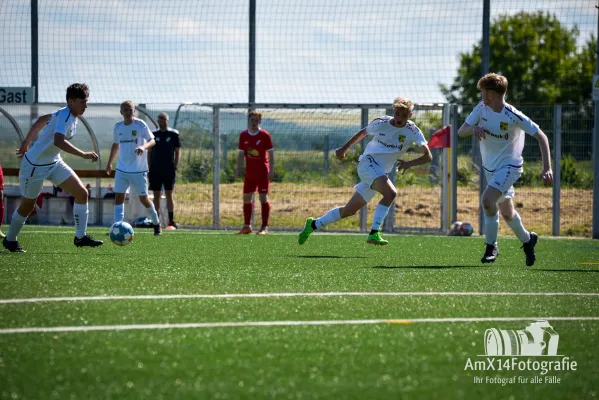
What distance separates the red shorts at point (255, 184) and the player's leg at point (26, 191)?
6.23m

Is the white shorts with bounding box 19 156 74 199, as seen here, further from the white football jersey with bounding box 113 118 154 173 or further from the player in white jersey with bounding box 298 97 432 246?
the white football jersey with bounding box 113 118 154 173

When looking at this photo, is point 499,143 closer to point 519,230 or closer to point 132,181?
point 519,230

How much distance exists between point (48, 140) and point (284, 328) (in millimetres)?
5792

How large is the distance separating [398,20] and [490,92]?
8.04 metres

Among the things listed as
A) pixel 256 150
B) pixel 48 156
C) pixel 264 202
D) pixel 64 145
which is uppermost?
pixel 64 145

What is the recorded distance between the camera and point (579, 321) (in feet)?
18.6

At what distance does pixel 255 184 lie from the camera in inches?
643

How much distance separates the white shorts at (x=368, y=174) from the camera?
11617 mm

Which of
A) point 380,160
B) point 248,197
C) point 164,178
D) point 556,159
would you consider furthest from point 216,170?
point 380,160

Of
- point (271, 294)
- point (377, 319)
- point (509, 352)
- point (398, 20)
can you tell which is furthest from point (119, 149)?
point (509, 352)

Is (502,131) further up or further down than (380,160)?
further up

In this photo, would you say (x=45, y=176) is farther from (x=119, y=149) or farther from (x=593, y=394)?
(x=593, y=394)

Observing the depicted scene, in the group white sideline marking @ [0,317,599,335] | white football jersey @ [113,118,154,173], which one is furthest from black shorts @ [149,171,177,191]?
white sideline marking @ [0,317,599,335]

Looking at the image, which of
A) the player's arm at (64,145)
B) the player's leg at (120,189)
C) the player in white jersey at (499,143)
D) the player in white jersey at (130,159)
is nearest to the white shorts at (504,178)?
the player in white jersey at (499,143)
